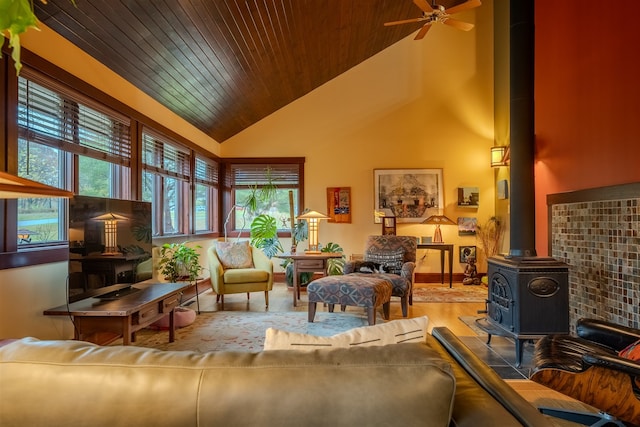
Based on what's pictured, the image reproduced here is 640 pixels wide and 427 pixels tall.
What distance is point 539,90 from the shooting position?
424cm

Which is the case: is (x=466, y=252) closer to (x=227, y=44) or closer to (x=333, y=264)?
(x=333, y=264)

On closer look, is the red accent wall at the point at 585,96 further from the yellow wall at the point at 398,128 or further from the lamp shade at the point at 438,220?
the yellow wall at the point at 398,128

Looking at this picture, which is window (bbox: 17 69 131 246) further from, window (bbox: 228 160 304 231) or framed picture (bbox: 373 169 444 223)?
framed picture (bbox: 373 169 444 223)

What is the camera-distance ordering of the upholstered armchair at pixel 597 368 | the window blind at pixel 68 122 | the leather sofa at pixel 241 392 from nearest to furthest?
1. the leather sofa at pixel 241 392
2. the upholstered armchair at pixel 597 368
3. the window blind at pixel 68 122

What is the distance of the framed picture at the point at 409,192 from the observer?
253 inches

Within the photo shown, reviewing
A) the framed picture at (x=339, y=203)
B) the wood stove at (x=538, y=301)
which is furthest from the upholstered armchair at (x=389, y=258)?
the framed picture at (x=339, y=203)

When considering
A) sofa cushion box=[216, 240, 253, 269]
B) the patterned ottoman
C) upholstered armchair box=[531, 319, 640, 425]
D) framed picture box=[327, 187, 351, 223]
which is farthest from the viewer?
framed picture box=[327, 187, 351, 223]

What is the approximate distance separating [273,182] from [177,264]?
9.25 feet

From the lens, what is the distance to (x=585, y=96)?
3.39 meters

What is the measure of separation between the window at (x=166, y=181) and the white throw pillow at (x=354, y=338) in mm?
3568

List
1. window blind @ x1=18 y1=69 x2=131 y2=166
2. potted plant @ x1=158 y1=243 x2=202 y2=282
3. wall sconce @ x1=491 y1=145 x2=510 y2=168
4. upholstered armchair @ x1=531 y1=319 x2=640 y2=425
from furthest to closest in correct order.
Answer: wall sconce @ x1=491 y1=145 x2=510 y2=168, potted plant @ x1=158 y1=243 x2=202 y2=282, window blind @ x1=18 y1=69 x2=131 y2=166, upholstered armchair @ x1=531 y1=319 x2=640 y2=425

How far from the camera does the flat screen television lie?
8.20ft

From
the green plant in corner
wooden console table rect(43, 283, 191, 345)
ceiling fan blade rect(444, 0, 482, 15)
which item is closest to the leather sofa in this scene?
wooden console table rect(43, 283, 191, 345)

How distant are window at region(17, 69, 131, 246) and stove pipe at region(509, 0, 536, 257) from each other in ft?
11.9
